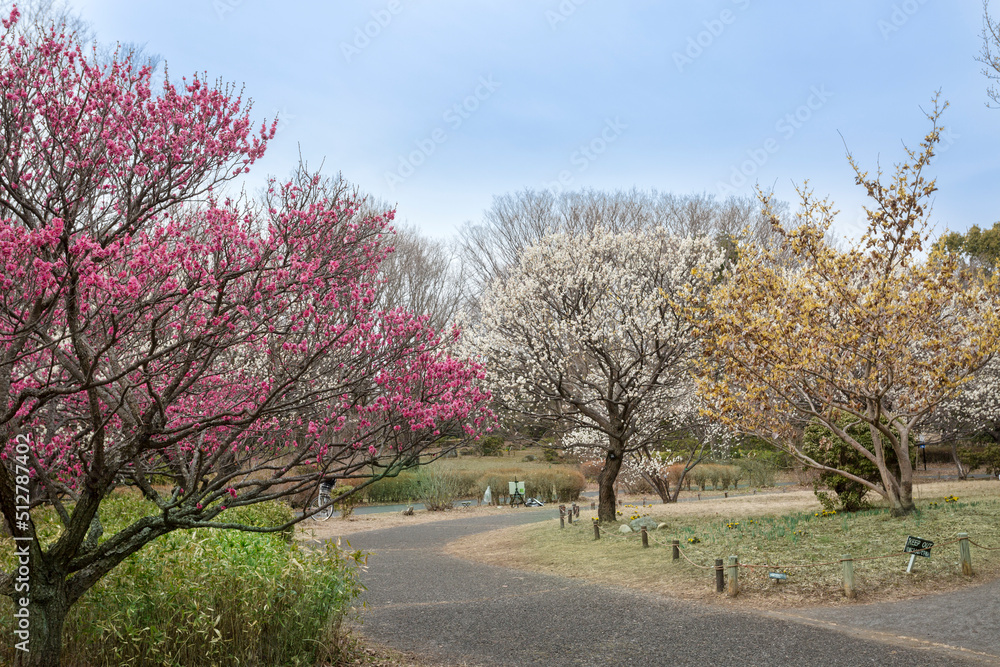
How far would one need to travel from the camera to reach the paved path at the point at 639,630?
638 cm

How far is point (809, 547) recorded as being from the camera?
1021 cm

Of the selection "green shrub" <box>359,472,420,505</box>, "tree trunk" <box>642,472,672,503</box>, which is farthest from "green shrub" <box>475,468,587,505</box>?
"tree trunk" <box>642,472,672,503</box>

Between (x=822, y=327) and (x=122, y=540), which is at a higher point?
(x=822, y=327)

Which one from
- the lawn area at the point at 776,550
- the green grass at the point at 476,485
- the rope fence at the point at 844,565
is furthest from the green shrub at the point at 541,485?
the rope fence at the point at 844,565

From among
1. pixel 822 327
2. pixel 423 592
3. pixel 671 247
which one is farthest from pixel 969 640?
pixel 671 247

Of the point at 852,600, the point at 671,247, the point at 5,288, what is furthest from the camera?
the point at 671,247

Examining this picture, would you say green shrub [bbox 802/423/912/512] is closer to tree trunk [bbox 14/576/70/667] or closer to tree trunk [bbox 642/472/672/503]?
tree trunk [bbox 642/472/672/503]

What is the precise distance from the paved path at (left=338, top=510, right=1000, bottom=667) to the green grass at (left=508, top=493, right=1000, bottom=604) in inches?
23.7

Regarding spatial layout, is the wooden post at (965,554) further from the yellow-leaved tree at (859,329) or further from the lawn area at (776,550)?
the yellow-leaved tree at (859,329)

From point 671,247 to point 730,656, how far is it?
38.3 ft

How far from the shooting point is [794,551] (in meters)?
10.1

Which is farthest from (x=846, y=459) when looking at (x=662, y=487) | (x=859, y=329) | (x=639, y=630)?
(x=662, y=487)

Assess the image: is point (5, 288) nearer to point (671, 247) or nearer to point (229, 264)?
point (229, 264)

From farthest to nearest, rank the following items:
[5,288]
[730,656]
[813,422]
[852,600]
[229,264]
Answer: [813,422] → [852,600] → [730,656] → [229,264] → [5,288]
